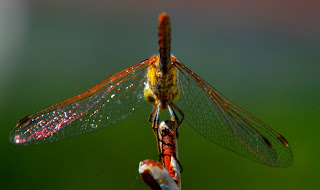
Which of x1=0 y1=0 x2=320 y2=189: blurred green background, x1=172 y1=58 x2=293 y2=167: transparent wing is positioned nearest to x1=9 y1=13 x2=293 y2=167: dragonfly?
x1=172 y1=58 x2=293 y2=167: transparent wing

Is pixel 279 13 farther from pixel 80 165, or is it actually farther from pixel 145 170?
pixel 145 170

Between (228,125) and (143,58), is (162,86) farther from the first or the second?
(143,58)

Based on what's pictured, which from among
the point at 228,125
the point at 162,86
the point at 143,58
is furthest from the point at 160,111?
the point at 143,58

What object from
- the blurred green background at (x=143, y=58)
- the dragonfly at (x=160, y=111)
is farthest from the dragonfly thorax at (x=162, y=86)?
the blurred green background at (x=143, y=58)

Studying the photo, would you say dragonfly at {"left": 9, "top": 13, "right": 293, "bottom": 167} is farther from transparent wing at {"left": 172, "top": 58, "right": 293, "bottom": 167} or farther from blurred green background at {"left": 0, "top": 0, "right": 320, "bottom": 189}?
blurred green background at {"left": 0, "top": 0, "right": 320, "bottom": 189}

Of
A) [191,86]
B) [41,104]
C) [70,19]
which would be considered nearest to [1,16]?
[70,19]
